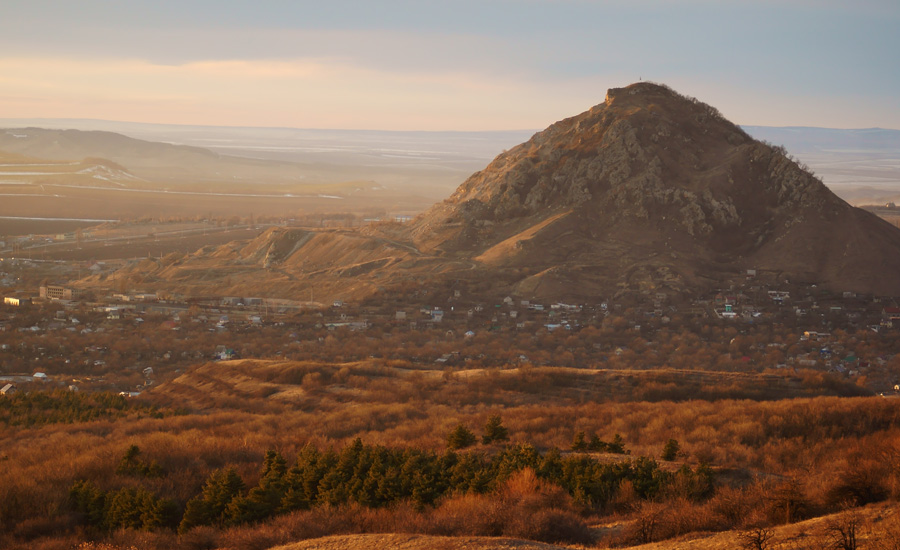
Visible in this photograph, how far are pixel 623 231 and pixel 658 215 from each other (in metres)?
2.23

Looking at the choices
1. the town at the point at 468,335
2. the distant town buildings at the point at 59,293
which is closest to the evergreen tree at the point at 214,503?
the town at the point at 468,335

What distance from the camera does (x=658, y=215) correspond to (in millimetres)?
43531

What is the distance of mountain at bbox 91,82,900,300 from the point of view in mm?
39906

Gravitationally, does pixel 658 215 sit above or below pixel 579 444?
above

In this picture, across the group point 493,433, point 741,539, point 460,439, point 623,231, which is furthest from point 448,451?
point 623,231

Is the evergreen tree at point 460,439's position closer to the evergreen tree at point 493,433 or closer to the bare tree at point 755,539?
the evergreen tree at point 493,433

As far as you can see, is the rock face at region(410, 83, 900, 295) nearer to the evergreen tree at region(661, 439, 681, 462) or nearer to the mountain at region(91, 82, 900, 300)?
the mountain at region(91, 82, 900, 300)

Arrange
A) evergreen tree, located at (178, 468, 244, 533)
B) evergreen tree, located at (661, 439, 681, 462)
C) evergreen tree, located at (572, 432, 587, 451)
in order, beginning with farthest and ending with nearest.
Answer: evergreen tree, located at (572, 432, 587, 451)
evergreen tree, located at (661, 439, 681, 462)
evergreen tree, located at (178, 468, 244, 533)

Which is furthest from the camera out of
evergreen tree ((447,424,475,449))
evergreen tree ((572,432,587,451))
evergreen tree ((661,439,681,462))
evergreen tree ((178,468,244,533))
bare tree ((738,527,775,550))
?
evergreen tree ((447,424,475,449))

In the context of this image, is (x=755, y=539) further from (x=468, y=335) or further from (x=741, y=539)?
(x=468, y=335)

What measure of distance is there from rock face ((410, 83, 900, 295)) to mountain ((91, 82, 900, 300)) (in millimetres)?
86

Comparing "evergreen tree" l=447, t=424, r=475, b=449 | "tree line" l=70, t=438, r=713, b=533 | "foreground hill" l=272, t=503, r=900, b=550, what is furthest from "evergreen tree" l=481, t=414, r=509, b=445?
"foreground hill" l=272, t=503, r=900, b=550

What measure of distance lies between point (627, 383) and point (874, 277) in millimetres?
21366

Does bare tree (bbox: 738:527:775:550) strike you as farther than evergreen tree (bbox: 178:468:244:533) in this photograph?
No
